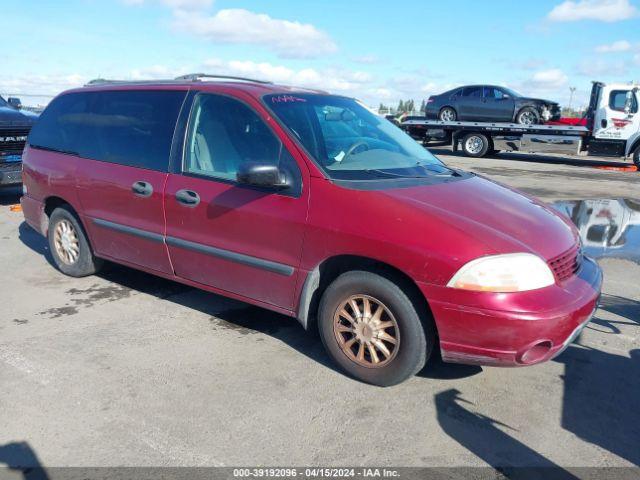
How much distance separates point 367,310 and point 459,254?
67cm

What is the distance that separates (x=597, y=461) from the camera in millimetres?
2770

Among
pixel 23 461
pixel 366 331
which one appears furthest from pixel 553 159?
pixel 23 461

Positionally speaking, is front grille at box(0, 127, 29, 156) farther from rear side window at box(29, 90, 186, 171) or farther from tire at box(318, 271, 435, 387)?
tire at box(318, 271, 435, 387)

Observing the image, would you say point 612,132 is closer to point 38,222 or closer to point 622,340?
point 622,340

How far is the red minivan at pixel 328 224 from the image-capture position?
3070mm

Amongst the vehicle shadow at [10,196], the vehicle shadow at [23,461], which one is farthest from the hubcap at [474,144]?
the vehicle shadow at [23,461]

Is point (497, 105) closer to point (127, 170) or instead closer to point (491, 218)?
point (127, 170)

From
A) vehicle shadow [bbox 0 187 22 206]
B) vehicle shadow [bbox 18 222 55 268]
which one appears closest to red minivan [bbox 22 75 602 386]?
vehicle shadow [bbox 18 222 55 268]

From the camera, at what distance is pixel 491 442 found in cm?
290

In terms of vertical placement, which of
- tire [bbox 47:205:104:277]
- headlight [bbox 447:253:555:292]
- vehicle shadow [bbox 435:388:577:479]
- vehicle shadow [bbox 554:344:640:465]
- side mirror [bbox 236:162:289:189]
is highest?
side mirror [bbox 236:162:289:189]

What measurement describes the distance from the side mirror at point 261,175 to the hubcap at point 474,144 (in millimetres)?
18347

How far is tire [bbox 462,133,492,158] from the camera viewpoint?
20.5 meters

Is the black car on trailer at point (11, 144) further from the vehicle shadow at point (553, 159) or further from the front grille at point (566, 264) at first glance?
the vehicle shadow at point (553, 159)

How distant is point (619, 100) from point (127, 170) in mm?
17576
